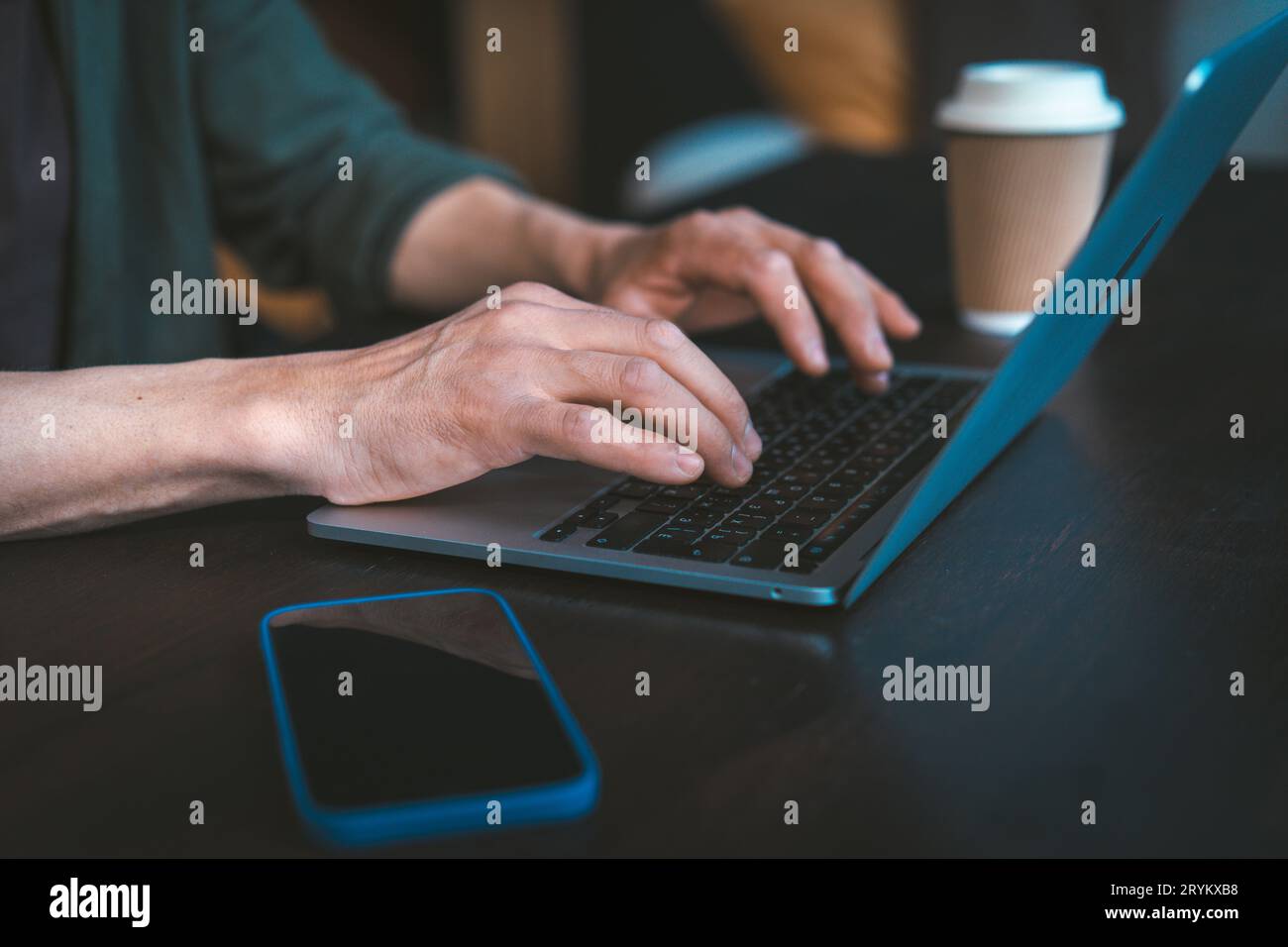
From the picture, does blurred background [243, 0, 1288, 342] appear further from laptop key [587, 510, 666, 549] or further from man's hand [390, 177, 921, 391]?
laptop key [587, 510, 666, 549]

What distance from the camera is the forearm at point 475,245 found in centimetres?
111

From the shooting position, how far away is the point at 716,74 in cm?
296

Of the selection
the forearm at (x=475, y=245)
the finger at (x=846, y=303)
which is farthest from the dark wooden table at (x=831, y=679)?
the forearm at (x=475, y=245)

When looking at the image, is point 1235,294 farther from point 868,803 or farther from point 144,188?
point 144,188

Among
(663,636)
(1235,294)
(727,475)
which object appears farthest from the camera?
(1235,294)

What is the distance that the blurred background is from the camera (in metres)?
2.49

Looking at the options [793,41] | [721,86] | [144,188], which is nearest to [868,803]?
[144,188]

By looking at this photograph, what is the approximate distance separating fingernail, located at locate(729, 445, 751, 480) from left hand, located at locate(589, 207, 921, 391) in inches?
8.6

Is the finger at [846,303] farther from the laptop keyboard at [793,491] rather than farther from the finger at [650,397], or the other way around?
the finger at [650,397]

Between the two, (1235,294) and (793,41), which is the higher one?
(793,41)

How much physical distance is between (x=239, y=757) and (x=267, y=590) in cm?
14

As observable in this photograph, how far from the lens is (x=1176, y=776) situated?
0.43m

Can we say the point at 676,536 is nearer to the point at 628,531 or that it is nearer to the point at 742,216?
the point at 628,531

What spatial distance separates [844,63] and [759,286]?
76.9 inches
